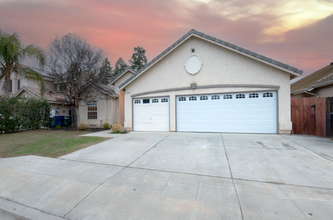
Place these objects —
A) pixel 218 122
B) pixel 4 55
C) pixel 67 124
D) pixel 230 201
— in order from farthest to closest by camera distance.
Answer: pixel 67 124 → pixel 4 55 → pixel 218 122 → pixel 230 201

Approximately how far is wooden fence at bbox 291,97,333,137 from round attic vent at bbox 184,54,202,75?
5852 mm

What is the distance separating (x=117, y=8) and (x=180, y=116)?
8282mm

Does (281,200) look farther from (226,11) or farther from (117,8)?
(117,8)

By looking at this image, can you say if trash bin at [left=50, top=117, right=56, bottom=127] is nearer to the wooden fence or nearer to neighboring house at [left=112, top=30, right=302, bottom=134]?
neighboring house at [left=112, top=30, right=302, bottom=134]

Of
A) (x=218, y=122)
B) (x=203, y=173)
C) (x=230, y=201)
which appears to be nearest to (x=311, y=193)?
(x=230, y=201)

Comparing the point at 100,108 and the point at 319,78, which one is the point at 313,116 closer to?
the point at 319,78

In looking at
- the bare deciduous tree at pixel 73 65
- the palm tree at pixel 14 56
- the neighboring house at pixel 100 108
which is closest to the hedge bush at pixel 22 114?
the palm tree at pixel 14 56

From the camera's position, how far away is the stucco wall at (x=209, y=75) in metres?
9.00

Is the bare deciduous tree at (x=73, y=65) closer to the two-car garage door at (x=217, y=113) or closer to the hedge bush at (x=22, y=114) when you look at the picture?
the hedge bush at (x=22, y=114)

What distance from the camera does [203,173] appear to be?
431 centimetres

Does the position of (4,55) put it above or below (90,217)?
above

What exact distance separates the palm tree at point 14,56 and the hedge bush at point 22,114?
3.05ft

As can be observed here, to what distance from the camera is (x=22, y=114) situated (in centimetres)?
1309

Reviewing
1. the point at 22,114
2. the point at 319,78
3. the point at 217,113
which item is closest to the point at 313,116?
the point at 217,113
